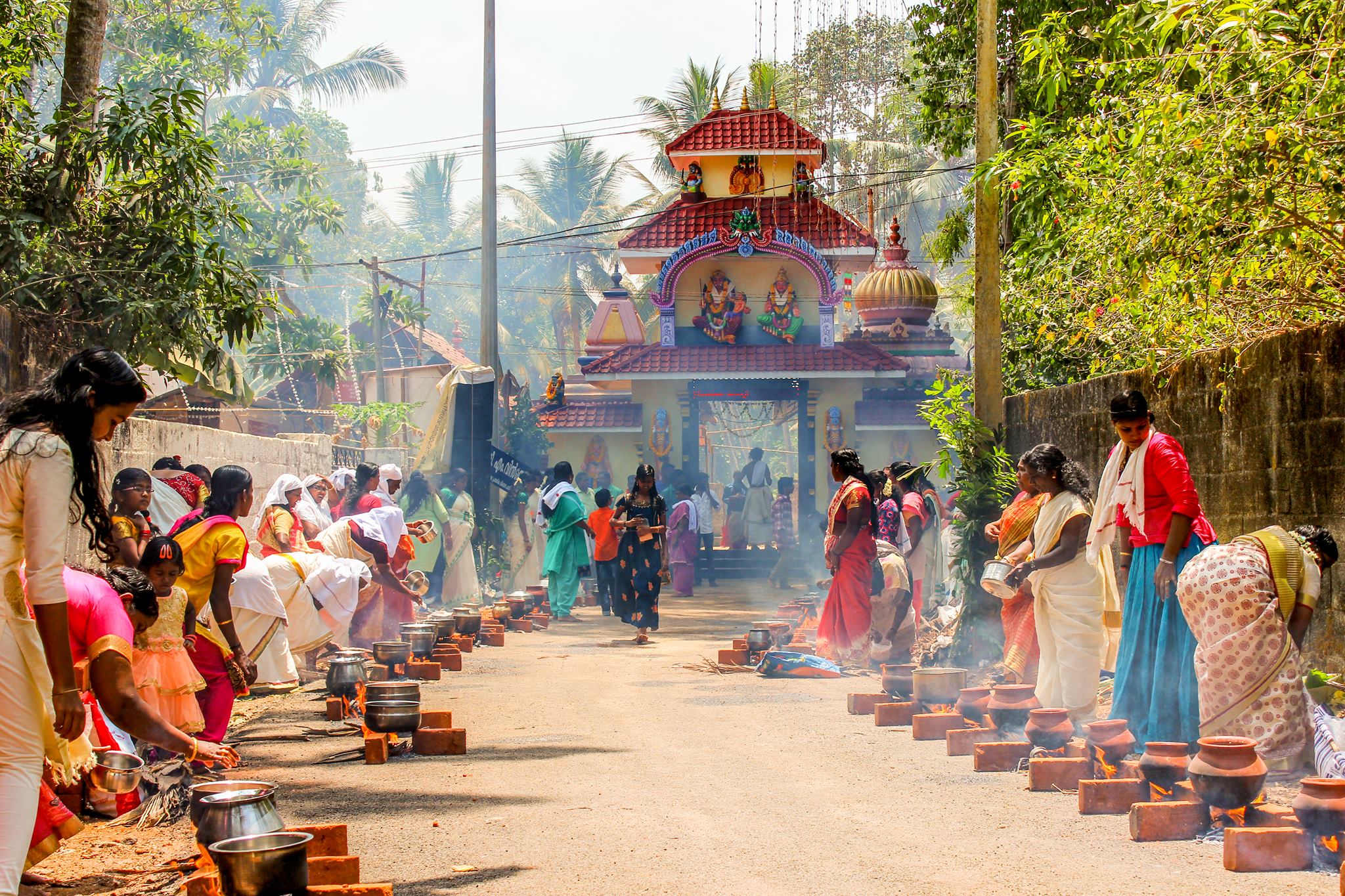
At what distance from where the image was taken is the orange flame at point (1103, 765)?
630 centimetres

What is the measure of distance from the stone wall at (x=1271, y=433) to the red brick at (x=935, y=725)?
1.97 meters

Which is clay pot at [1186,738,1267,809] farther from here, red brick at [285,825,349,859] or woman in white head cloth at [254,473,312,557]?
woman in white head cloth at [254,473,312,557]

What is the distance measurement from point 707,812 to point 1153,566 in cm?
289

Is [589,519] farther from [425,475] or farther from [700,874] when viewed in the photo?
[700,874]

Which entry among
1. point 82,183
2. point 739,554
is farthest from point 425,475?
point 82,183

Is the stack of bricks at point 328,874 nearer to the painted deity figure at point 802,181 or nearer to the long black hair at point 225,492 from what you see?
the long black hair at point 225,492

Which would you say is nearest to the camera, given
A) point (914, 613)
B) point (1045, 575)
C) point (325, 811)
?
point (325, 811)

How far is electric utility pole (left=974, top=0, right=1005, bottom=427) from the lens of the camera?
11852mm

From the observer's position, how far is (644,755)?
25.0ft

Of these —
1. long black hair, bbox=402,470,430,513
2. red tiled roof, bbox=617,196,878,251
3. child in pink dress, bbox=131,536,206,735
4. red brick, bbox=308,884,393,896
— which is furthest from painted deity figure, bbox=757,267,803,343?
red brick, bbox=308,884,393,896

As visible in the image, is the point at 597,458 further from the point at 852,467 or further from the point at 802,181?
the point at 852,467

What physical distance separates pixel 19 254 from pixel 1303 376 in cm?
828

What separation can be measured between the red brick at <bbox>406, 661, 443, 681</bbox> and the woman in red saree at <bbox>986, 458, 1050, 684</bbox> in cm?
457

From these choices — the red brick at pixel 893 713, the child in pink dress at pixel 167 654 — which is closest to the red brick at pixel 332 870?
the child in pink dress at pixel 167 654
